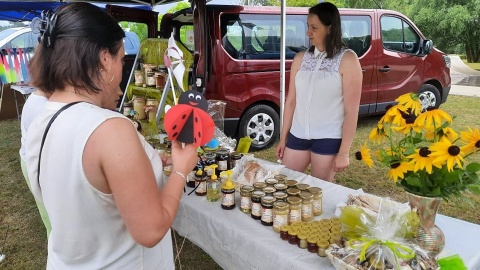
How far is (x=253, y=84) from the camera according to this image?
4.39 metres

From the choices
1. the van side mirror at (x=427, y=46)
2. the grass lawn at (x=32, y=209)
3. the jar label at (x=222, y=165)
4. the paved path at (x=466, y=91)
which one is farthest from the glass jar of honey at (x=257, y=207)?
the paved path at (x=466, y=91)

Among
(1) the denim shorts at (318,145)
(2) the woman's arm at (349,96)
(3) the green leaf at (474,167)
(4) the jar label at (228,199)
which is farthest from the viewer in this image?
(1) the denim shorts at (318,145)

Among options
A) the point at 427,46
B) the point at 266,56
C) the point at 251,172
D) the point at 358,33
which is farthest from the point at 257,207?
the point at 427,46

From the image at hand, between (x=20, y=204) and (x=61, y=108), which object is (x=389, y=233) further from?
(x=20, y=204)

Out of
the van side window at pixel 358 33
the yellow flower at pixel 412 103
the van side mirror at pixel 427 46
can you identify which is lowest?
the yellow flower at pixel 412 103

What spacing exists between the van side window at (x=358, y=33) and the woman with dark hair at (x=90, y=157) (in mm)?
4607

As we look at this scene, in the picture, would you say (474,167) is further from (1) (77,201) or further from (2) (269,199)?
(1) (77,201)

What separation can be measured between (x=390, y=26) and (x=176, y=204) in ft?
17.6

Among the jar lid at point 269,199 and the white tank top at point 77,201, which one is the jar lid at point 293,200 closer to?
the jar lid at point 269,199

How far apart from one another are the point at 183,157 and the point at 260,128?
374 cm

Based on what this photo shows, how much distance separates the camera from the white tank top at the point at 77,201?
802mm

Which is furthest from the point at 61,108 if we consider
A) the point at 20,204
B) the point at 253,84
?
the point at 253,84

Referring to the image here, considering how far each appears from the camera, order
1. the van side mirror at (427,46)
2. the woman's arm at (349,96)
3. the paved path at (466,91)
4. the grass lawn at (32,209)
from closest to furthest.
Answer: the woman's arm at (349,96)
the grass lawn at (32,209)
the van side mirror at (427,46)
the paved path at (466,91)

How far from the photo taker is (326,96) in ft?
6.40
